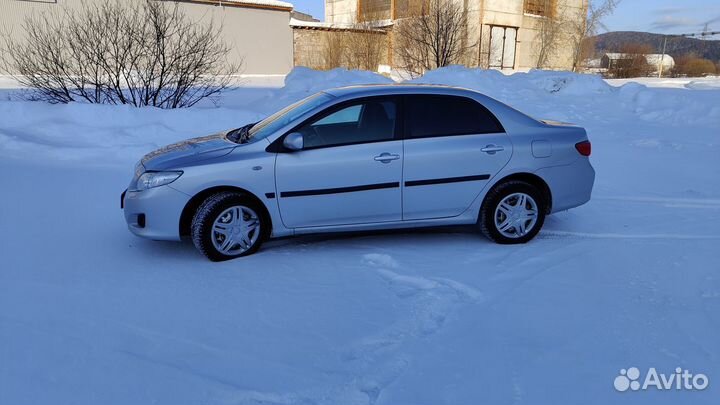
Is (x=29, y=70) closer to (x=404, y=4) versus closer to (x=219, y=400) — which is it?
(x=219, y=400)

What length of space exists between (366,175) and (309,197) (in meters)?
0.54

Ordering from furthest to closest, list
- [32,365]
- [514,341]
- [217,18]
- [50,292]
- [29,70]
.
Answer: [217,18]
[29,70]
[50,292]
[514,341]
[32,365]

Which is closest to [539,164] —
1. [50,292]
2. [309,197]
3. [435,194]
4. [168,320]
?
[435,194]

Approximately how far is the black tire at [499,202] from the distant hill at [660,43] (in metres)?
34.1

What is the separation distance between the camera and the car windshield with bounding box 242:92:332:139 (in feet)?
16.2

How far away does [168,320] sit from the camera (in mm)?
3621

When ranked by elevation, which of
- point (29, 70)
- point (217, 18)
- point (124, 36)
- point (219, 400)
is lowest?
point (219, 400)

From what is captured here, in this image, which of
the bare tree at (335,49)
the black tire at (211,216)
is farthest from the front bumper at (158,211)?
the bare tree at (335,49)

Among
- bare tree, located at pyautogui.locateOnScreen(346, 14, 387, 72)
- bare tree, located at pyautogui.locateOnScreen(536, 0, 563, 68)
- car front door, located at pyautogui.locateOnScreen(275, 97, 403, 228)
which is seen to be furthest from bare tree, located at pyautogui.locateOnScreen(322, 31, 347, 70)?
car front door, located at pyautogui.locateOnScreen(275, 97, 403, 228)

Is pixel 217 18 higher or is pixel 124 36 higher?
pixel 217 18

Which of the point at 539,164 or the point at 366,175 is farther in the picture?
the point at 539,164

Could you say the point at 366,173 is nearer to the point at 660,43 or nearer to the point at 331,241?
the point at 331,241

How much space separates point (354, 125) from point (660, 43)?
42.2 metres

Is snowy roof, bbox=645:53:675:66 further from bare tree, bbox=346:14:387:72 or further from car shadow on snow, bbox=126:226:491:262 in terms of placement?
car shadow on snow, bbox=126:226:491:262
